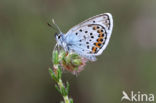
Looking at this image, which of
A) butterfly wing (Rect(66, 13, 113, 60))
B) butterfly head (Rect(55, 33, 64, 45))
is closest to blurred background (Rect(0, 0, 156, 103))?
butterfly wing (Rect(66, 13, 113, 60))

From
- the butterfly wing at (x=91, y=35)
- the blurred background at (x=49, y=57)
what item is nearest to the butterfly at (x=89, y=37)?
the butterfly wing at (x=91, y=35)

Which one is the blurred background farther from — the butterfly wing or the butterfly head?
the butterfly head

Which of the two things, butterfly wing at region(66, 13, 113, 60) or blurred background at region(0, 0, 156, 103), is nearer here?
butterfly wing at region(66, 13, 113, 60)

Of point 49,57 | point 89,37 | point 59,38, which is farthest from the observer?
point 49,57

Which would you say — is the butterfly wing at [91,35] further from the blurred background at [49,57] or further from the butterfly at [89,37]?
the blurred background at [49,57]

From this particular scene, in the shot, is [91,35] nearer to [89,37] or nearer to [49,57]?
[89,37]

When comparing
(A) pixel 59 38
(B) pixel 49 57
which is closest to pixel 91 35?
(A) pixel 59 38

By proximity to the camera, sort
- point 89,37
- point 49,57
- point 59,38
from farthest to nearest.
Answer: point 49,57, point 89,37, point 59,38
